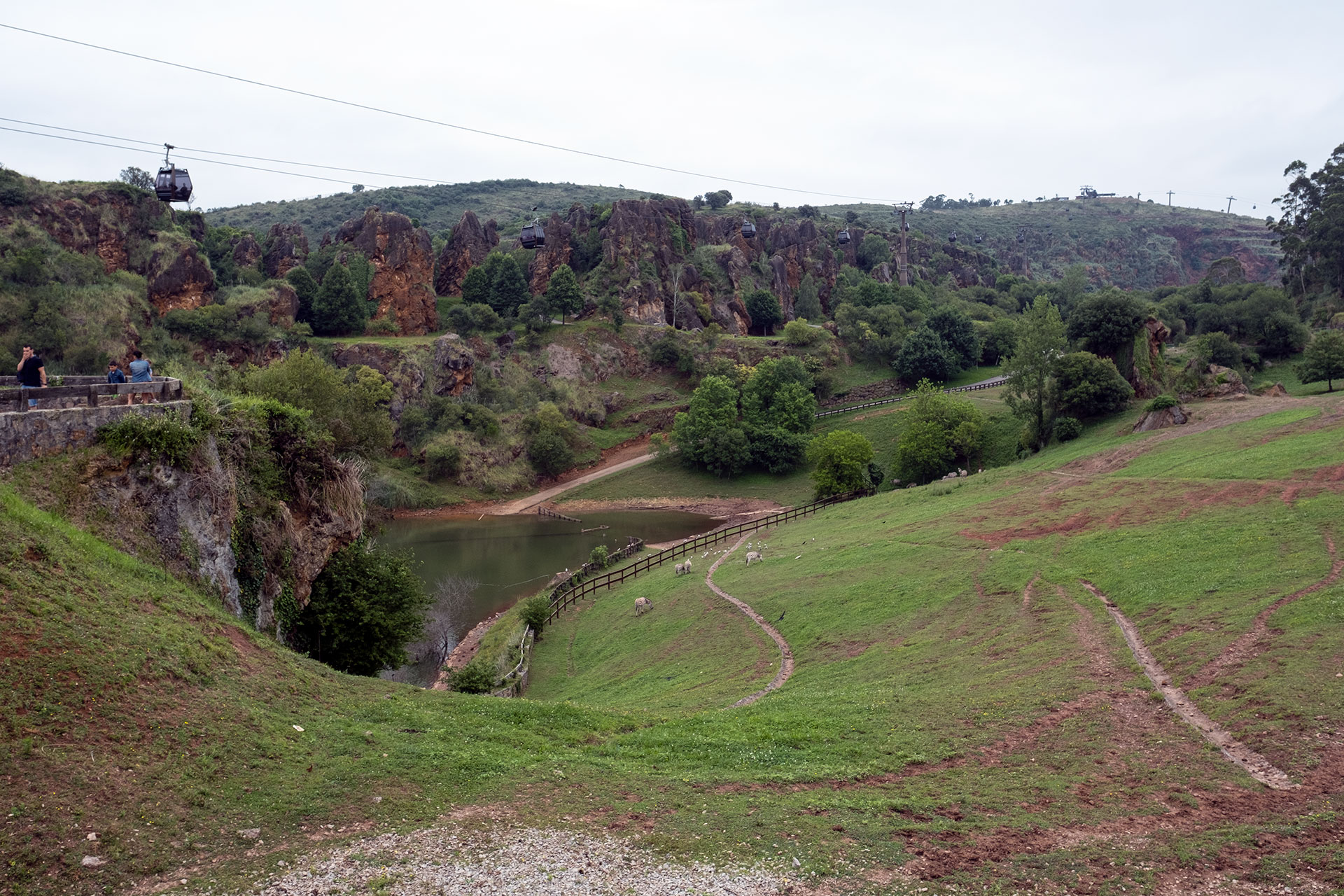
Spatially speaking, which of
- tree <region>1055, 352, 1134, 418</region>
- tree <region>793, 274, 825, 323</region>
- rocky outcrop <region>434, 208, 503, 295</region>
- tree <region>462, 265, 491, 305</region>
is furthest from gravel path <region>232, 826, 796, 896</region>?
tree <region>793, 274, 825, 323</region>

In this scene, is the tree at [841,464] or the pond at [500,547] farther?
the tree at [841,464]

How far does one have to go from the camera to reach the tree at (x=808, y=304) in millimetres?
113000

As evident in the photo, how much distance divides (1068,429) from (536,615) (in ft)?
129

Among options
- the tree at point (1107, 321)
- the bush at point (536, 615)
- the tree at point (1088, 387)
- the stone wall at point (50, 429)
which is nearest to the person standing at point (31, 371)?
the stone wall at point (50, 429)

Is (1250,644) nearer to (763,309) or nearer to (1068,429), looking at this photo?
(1068,429)

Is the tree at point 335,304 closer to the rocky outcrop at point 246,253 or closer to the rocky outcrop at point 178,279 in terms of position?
the rocky outcrop at point 178,279

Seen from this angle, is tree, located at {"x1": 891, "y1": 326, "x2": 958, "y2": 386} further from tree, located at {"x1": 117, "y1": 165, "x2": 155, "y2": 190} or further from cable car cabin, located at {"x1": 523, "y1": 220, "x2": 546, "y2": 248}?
tree, located at {"x1": 117, "y1": 165, "x2": 155, "y2": 190}

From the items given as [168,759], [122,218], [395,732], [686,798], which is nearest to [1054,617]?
[686,798]

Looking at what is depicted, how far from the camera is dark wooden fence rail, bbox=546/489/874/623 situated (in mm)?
41281

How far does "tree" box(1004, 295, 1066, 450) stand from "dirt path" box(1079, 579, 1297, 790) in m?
39.4

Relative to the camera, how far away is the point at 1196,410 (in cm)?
4953

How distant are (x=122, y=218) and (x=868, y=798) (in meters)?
86.2

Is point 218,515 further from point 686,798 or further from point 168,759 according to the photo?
point 686,798

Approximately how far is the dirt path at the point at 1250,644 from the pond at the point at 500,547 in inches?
1070
